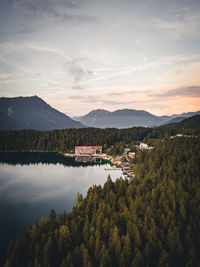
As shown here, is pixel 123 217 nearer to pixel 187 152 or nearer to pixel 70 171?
pixel 187 152

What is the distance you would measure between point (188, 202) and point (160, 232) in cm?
639

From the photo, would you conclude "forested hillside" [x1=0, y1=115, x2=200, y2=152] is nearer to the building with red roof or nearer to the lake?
the building with red roof

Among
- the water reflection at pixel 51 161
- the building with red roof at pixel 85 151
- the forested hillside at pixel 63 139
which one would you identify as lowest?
the water reflection at pixel 51 161

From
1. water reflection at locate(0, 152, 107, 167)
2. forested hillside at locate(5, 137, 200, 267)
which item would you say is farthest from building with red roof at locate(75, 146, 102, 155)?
forested hillside at locate(5, 137, 200, 267)

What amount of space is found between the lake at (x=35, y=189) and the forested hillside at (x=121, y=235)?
207 inches

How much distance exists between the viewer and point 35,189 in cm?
3422

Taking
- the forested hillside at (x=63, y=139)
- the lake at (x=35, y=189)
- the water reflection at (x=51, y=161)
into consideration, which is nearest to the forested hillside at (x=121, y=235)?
the lake at (x=35, y=189)

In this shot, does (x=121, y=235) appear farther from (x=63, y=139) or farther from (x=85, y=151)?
(x=63, y=139)

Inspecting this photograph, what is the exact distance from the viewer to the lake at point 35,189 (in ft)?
74.3

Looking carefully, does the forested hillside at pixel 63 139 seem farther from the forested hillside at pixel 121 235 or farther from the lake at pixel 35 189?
the forested hillside at pixel 121 235

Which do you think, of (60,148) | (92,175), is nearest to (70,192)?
(92,175)

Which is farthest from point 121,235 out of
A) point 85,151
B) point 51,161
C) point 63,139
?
point 63,139

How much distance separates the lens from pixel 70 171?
160 feet

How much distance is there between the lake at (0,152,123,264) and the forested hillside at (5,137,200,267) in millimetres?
5248
